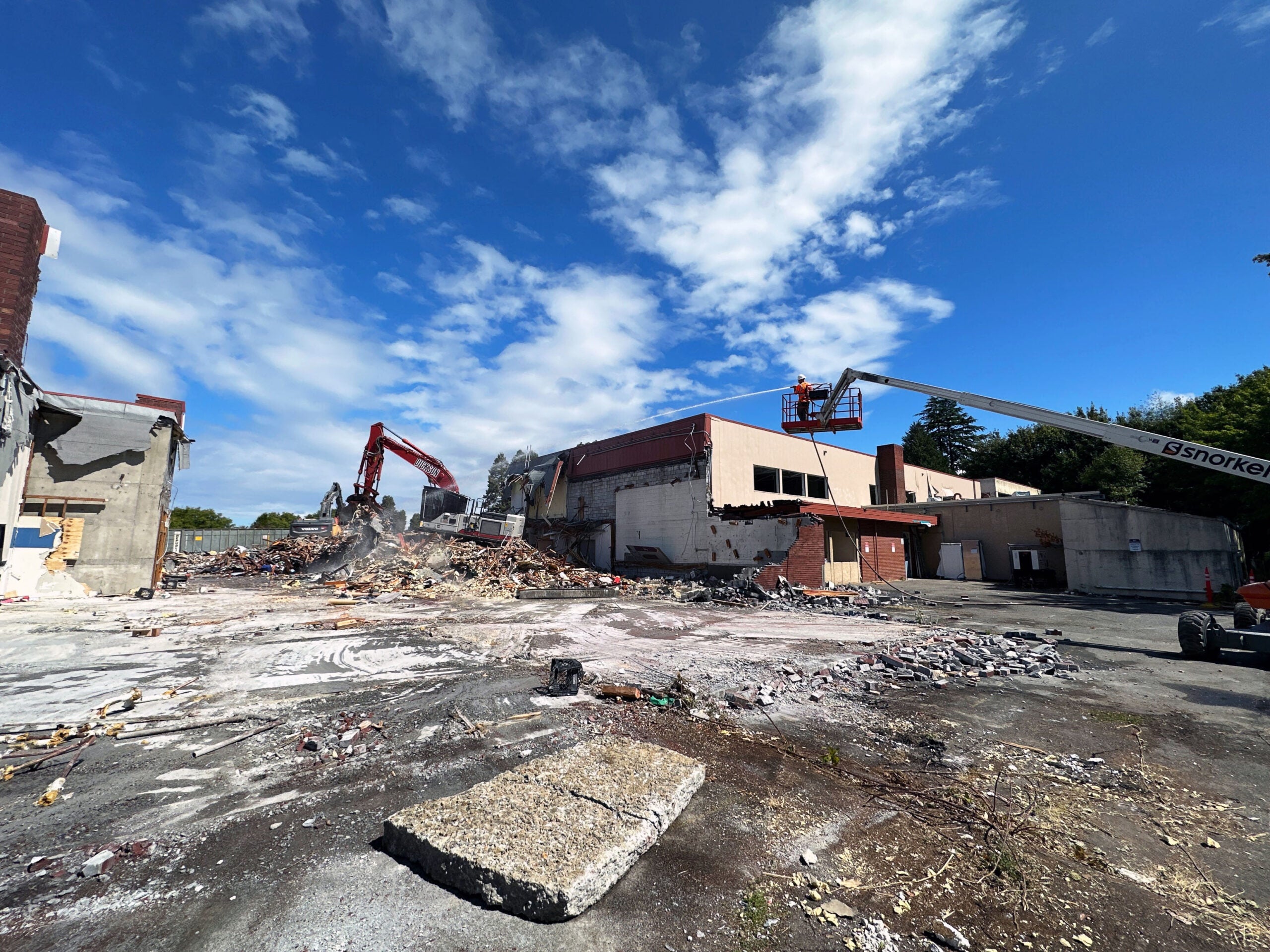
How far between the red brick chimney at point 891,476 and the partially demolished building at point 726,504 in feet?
0.22

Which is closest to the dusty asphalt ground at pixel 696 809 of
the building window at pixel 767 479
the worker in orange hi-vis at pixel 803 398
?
the worker in orange hi-vis at pixel 803 398

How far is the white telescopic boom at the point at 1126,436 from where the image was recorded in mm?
8891

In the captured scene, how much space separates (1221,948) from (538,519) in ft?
86.8

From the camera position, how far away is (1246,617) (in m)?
8.72

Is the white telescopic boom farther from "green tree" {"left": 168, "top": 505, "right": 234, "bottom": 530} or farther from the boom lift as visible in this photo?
"green tree" {"left": 168, "top": 505, "right": 234, "bottom": 530}

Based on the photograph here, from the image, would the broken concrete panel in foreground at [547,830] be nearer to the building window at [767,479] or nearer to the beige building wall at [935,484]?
the building window at [767,479]

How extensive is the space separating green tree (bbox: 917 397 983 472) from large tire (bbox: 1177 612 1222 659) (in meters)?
51.2

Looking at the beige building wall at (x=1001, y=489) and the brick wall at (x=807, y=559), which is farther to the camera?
the beige building wall at (x=1001, y=489)

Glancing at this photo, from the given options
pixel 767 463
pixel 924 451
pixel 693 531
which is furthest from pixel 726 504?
pixel 924 451

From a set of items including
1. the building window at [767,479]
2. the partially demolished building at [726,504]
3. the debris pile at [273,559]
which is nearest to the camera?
the partially demolished building at [726,504]

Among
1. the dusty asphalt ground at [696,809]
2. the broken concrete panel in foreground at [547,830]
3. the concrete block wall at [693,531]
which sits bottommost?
the dusty asphalt ground at [696,809]

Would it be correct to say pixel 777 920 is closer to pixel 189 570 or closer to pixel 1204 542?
pixel 1204 542

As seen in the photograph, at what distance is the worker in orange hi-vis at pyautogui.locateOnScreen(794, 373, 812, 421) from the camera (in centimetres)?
1362

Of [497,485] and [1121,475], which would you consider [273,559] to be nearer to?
[497,485]
